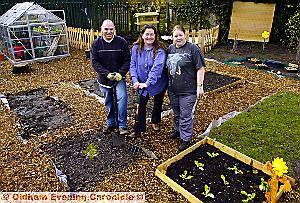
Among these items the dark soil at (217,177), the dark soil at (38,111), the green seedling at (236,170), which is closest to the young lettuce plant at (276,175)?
the dark soil at (217,177)

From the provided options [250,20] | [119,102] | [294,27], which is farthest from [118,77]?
[250,20]

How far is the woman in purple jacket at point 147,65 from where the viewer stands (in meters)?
3.96

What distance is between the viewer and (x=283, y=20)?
39.3 feet

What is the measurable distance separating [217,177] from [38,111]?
3.95m

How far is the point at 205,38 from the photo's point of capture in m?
10.6

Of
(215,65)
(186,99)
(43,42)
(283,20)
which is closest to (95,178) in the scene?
(186,99)

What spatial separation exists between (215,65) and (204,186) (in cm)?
623

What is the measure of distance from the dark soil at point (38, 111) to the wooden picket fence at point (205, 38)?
575 cm

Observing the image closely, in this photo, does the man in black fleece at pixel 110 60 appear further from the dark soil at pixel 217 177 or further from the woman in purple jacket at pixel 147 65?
the dark soil at pixel 217 177

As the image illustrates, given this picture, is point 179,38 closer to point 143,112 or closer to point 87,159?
point 143,112

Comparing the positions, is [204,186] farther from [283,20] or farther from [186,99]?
[283,20]

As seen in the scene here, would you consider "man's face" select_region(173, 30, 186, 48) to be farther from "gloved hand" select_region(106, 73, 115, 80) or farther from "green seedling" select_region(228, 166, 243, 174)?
"green seedling" select_region(228, 166, 243, 174)

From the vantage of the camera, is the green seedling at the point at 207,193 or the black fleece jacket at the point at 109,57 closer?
the green seedling at the point at 207,193

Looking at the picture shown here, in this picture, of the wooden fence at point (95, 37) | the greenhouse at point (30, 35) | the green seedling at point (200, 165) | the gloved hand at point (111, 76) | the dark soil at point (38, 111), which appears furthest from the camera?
the wooden fence at point (95, 37)
